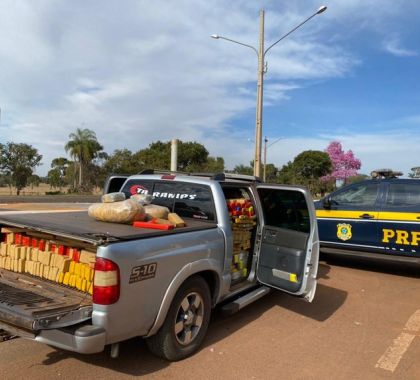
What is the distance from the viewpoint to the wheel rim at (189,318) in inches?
156

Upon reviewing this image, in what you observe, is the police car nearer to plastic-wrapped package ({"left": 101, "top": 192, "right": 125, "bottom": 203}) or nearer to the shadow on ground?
the shadow on ground

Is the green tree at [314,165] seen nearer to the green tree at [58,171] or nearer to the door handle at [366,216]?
the green tree at [58,171]

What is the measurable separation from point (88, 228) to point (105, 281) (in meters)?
0.84

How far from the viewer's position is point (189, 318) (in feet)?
13.4

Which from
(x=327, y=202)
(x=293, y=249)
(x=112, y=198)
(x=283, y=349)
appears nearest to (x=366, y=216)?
(x=327, y=202)

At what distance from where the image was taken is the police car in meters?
7.68

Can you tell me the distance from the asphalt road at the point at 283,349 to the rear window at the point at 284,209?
1.14 meters

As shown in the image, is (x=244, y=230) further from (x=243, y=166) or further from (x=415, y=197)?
(x=243, y=166)

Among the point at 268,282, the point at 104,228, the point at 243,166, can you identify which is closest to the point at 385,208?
the point at 268,282

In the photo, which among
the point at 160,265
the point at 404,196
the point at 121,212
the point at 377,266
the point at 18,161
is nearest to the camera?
the point at 160,265

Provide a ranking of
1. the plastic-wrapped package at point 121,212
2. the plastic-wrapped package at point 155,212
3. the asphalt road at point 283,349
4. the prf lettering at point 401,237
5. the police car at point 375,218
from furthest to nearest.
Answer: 1. the police car at point 375,218
2. the prf lettering at point 401,237
3. the plastic-wrapped package at point 155,212
4. the plastic-wrapped package at point 121,212
5. the asphalt road at point 283,349

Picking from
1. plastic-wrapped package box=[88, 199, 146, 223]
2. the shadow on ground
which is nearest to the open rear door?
plastic-wrapped package box=[88, 199, 146, 223]

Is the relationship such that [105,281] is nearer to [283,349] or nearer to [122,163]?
[283,349]

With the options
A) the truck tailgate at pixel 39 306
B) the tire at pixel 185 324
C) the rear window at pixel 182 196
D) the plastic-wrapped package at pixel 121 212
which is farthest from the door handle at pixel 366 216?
the truck tailgate at pixel 39 306
